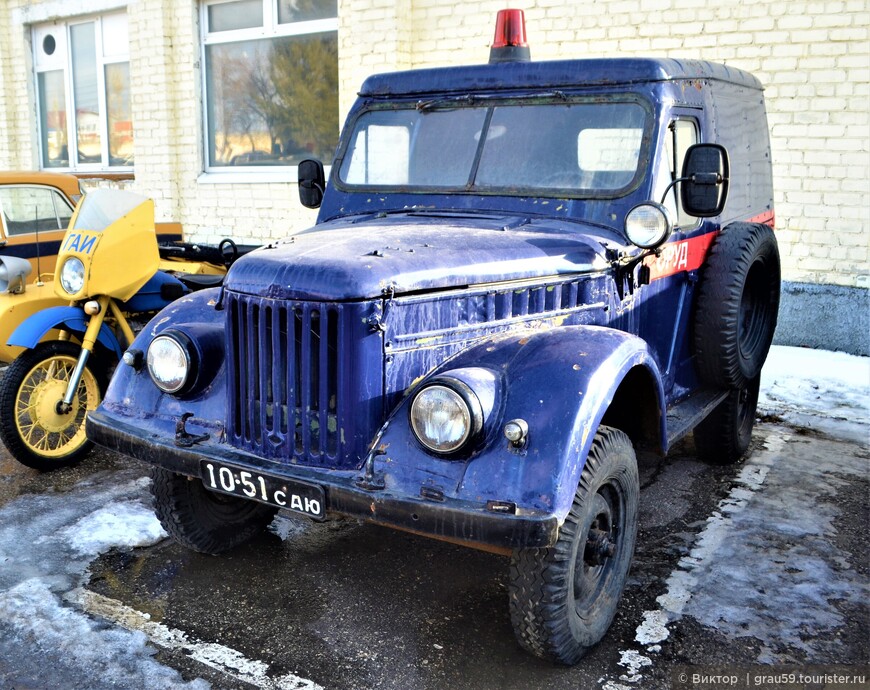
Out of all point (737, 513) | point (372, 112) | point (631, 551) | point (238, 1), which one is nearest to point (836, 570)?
point (737, 513)

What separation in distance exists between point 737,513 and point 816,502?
18.5 inches

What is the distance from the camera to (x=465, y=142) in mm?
4023

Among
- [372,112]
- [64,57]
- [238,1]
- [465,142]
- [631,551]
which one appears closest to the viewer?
[631,551]

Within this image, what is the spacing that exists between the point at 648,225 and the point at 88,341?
2955 mm

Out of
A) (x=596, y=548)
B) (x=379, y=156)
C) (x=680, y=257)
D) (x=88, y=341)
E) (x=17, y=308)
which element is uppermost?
(x=379, y=156)

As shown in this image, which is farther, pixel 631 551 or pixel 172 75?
pixel 172 75

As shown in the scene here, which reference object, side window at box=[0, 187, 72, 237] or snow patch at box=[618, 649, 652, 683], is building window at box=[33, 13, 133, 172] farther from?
snow patch at box=[618, 649, 652, 683]

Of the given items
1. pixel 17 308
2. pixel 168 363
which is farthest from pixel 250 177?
pixel 168 363

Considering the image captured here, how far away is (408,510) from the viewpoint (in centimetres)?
258

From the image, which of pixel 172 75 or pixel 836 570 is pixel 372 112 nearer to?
pixel 836 570

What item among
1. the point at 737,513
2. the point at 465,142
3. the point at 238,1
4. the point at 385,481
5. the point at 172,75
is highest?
the point at 238,1

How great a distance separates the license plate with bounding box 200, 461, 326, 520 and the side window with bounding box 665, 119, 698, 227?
2104 mm

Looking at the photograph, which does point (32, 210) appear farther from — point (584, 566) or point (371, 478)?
point (584, 566)

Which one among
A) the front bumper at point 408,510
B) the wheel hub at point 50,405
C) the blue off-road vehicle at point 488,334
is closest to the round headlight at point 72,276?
→ the wheel hub at point 50,405
